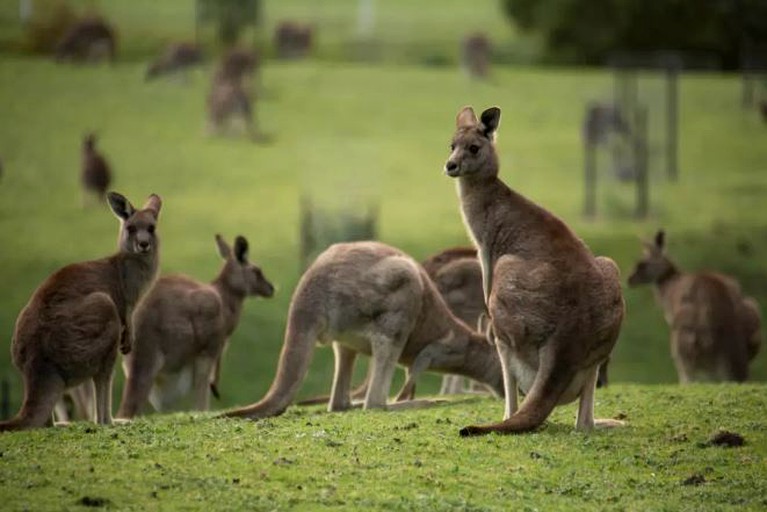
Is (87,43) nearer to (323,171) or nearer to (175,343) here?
(323,171)

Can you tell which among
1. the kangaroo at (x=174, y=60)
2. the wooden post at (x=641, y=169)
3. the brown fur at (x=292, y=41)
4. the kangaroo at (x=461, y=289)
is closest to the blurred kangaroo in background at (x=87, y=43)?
the kangaroo at (x=174, y=60)

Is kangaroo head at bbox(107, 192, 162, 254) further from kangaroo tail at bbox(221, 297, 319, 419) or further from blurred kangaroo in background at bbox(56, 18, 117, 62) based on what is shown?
blurred kangaroo in background at bbox(56, 18, 117, 62)

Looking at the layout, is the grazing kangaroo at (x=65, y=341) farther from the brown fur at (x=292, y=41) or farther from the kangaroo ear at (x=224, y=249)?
the brown fur at (x=292, y=41)

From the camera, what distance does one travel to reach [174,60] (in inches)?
1499

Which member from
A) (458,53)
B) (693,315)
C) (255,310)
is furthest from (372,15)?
(693,315)

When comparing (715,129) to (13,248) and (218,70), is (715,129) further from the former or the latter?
(13,248)

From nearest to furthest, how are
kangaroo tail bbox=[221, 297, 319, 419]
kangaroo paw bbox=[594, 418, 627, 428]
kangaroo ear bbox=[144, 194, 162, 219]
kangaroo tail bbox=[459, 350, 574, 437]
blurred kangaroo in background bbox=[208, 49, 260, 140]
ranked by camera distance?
kangaroo tail bbox=[459, 350, 574, 437] → kangaroo paw bbox=[594, 418, 627, 428] → kangaroo tail bbox=[221, 297, 319, 419] → kangaroo ear bbox=[144, 194, 162, 219] → blurred kangaroo in background bbox=[208, 49, 260, 140]

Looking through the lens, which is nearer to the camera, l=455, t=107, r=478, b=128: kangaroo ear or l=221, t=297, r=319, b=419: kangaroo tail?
l=221, t=297, r=319, b=419: kangaroo tail

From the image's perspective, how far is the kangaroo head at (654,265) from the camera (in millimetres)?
21141

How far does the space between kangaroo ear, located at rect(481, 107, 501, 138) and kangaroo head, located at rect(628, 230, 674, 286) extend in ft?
24.0

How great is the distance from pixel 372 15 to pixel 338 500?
3200 centimetres

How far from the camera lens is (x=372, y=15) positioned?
4231 cm

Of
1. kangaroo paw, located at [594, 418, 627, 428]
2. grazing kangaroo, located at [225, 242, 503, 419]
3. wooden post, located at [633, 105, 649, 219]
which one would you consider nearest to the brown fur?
wooden post, located at [633, 105, 649, 219]

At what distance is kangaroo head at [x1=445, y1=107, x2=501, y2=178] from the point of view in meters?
13.9
